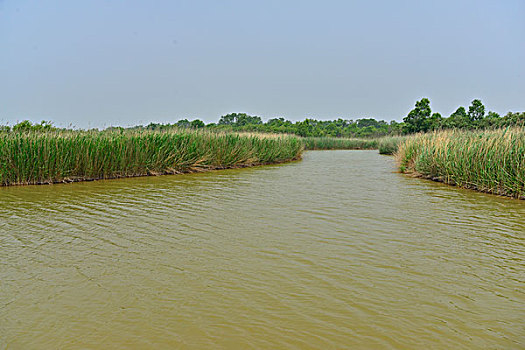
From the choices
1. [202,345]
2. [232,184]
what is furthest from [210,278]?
[232,184]

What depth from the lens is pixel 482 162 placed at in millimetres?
8875

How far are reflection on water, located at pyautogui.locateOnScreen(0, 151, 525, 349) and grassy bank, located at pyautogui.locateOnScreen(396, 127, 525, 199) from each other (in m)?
1.78

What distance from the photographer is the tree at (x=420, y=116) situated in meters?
37.6

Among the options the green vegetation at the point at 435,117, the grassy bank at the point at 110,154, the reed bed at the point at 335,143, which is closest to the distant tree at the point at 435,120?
the green vegetation at the point at 435,117

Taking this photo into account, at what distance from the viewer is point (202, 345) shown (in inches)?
91.8

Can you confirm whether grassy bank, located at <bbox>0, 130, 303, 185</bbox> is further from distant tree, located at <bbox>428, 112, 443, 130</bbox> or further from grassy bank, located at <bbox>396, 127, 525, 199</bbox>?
distant tree, located at <bbox>428, 112, 443, 130</bbox>

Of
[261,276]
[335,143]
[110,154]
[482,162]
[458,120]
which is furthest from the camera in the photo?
[335,143]

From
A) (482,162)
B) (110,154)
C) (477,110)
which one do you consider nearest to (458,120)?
(477,110)

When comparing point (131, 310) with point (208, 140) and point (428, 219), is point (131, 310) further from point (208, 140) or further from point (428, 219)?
point (208, 140)

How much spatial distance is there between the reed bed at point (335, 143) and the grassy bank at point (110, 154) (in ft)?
75.4

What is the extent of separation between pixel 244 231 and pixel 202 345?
8.47 ft

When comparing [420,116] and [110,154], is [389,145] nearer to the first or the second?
[420,116]

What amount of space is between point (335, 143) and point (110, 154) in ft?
104

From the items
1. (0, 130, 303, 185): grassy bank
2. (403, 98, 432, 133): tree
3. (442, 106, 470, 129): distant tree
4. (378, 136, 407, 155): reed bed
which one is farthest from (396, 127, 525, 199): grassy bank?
(403, 98, 432, 133): tree
